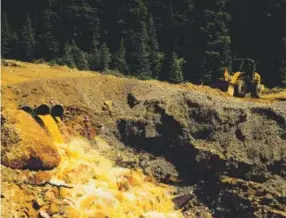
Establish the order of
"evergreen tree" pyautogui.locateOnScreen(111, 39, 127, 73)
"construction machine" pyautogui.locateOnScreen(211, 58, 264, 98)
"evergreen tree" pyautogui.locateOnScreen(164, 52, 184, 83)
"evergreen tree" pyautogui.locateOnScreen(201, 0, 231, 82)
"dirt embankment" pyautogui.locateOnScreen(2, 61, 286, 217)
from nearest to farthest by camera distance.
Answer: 1. "dirt embankment" pyautogui.locateOnScreen(2, 61, 286, 217)
2. "construction machine" pyautogui.locateOnScreen(211, 58, 264, 98)
3. "evergreen tree" pyautogui.locateOnScreen(164, 52, 184, 83)
4. "evergreen tree" pyautogui.locateOnScreen(111, 39, 127, 73)
5. "evergreen tree" pyautogui.locateOnScreen(201, 0, 231, 82)

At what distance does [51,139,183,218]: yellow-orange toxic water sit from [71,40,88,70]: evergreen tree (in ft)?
36.2

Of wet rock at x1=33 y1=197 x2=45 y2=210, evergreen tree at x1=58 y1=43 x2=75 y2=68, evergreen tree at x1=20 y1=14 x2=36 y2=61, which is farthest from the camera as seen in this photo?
evergreen tree at x1=20 y1=14 x2=36 y2=61

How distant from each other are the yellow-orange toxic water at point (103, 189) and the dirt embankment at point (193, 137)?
50cm

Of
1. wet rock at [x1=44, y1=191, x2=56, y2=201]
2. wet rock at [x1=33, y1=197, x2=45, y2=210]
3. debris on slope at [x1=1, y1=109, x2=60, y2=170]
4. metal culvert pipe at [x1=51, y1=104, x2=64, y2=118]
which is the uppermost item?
metal culvert pipe at [x1=51, y1=104, x2=64, y2=118]

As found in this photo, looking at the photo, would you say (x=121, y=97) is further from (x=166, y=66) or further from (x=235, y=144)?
(x=166, y=66)

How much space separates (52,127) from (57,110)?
0.73 metres

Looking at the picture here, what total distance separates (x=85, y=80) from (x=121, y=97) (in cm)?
134

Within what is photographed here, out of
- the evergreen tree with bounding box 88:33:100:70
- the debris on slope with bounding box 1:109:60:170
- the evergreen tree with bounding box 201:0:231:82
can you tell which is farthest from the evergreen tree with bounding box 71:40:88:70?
the debris on slope with bounding box 1:109:60:170

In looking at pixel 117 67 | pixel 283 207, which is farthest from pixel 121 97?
pixel 117 67

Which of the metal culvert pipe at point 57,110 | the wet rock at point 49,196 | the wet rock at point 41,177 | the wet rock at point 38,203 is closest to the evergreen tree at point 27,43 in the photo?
the metal culvert pipe at point 57,110

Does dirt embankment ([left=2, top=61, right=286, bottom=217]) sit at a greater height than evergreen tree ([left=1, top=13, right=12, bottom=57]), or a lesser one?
lesser

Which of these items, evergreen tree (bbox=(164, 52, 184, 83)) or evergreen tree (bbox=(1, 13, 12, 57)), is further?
evergreen tree (bbox=(1, 13, 12, 57))

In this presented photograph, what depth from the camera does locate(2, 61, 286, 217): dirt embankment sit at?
1889cm

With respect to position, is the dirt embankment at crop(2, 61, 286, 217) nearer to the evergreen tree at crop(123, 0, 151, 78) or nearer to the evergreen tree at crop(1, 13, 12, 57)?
the evergreen tree at crop(123, 0, 151, 78)
